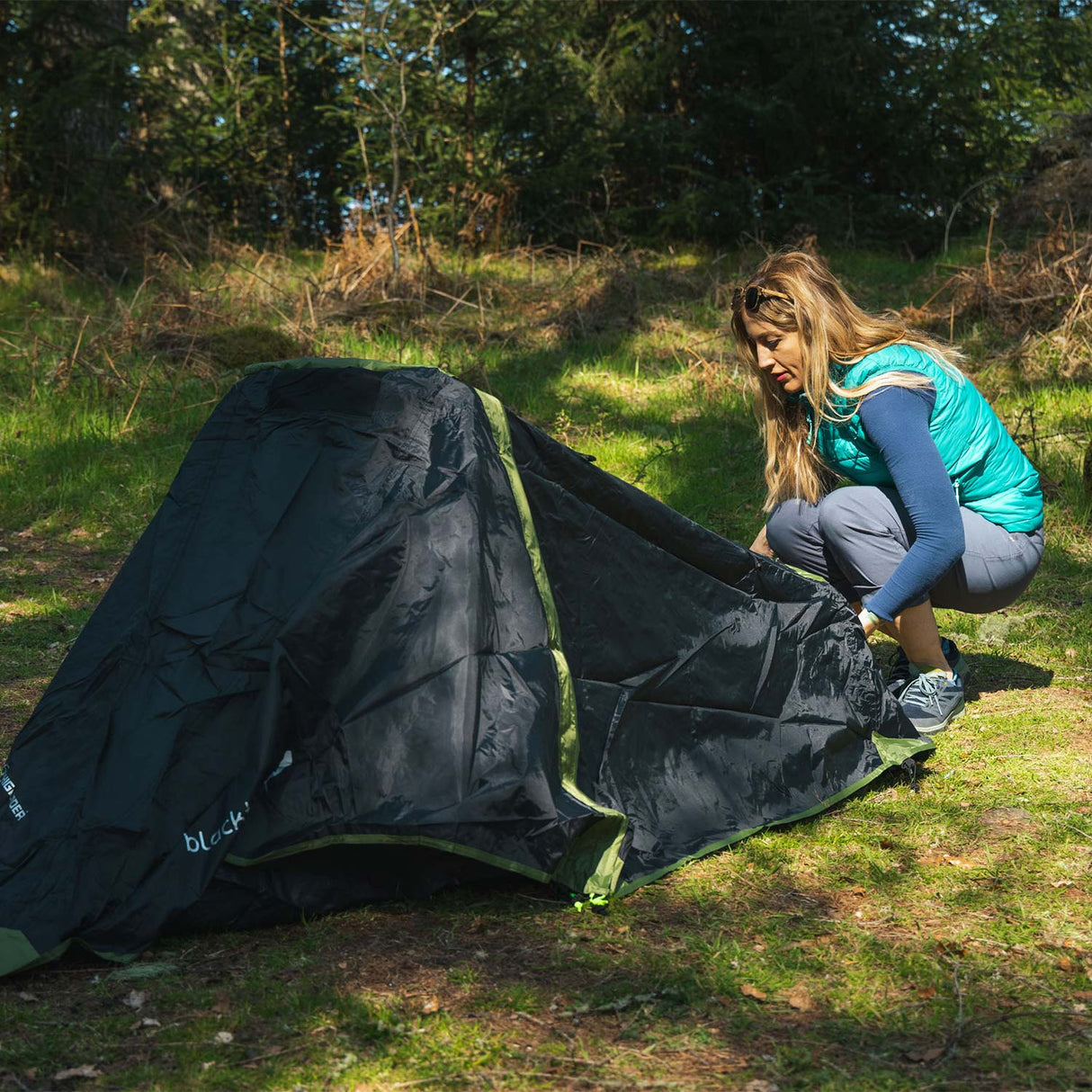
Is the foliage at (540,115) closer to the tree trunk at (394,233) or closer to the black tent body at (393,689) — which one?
the tree trunk at (394,233)

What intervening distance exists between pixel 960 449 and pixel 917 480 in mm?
368

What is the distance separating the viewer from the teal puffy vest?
10.8ft

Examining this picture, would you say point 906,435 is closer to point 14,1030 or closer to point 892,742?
point 892,742

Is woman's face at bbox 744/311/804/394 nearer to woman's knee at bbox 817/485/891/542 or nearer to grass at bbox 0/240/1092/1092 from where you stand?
woman's knee at bbox 817/485/891/542

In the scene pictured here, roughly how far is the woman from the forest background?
458 mm

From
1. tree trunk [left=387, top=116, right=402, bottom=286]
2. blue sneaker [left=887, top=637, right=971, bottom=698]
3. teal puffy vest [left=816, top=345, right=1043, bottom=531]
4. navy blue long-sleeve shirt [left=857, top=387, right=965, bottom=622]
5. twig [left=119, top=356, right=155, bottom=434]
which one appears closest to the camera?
navy blue long-sleeve shirt [left=857, top=387, right=965, bottom=622]

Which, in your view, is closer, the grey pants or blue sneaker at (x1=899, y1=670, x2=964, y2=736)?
the grey pants

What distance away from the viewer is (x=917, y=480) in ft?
10.4

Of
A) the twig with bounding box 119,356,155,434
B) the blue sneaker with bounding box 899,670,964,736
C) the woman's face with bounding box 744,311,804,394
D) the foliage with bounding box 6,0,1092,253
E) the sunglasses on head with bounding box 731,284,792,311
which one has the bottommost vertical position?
the blue sneaker with bounding box 899,670,964,736

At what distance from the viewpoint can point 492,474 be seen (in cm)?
273

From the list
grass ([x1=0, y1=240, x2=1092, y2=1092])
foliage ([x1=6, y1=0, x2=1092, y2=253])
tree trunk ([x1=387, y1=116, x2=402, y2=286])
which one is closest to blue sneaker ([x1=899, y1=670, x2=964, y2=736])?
grass ([x1=0, y1=240, x2=1092, y2=1092])

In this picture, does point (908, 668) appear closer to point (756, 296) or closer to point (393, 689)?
point (756, 296)

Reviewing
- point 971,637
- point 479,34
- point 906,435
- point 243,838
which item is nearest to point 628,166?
point 479,34

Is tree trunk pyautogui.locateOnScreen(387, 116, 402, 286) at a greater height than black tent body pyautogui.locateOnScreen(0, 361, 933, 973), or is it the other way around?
tree trunk pyautogui.locateOnScreen(387, 116, 402, 286)
